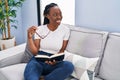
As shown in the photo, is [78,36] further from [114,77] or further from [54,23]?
[114,77]

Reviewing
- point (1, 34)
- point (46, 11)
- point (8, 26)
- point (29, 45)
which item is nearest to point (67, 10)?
point (46, 11)

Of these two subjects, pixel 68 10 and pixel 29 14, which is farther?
pixel 29 14

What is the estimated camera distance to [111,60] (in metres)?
1.61

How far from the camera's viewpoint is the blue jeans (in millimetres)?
1600

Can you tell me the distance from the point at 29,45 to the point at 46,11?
0.40 meters

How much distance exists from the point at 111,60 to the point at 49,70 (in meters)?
0.57

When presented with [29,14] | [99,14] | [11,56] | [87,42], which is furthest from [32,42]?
[29,14]

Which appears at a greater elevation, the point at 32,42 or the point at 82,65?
the point at 32,42

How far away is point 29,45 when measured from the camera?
1.91m

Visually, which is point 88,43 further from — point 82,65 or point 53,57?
point 53,57

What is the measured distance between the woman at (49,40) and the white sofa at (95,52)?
0.11m

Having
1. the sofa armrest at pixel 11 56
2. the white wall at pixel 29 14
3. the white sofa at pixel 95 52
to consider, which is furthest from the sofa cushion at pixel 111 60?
the white wall at pixel 29 14

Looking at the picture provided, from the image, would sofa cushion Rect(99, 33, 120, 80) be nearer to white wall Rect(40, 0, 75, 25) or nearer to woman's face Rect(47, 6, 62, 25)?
woman's face Rect(47, 6, 62, 25)

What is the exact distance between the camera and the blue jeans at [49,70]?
160 centimetres
